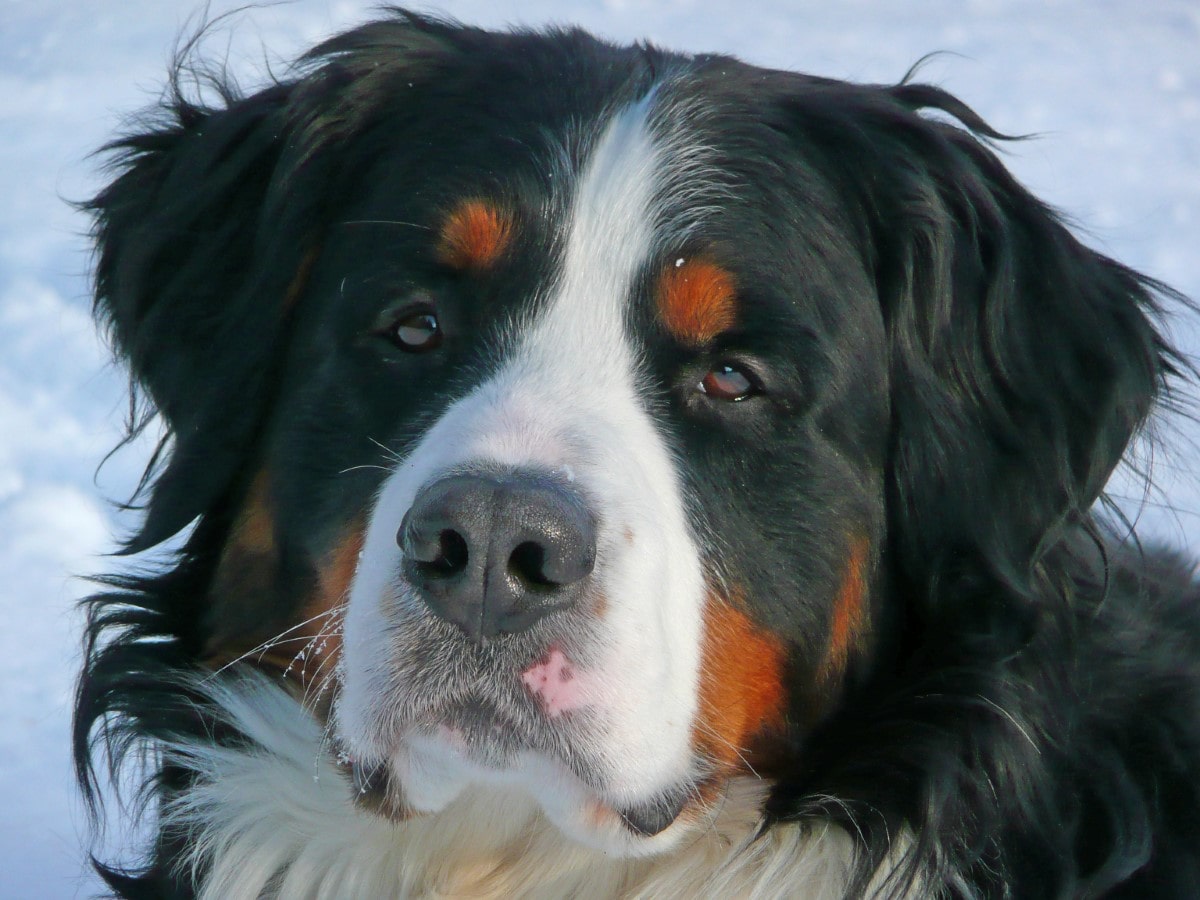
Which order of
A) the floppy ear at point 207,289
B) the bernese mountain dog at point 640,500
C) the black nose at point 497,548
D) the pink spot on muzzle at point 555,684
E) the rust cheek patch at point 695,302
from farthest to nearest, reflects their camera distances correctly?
the floppy ear at point 207,289 → the rust cheek patch at point 695,302 → the bernese mountain dog at point 640,500 → the pink spot on muzzle at point 555,684 → the black nose at point 497,548

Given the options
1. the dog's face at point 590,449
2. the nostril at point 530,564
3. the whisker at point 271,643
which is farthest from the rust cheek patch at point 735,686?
the whisker at point 271,643

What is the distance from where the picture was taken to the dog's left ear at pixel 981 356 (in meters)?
2.93

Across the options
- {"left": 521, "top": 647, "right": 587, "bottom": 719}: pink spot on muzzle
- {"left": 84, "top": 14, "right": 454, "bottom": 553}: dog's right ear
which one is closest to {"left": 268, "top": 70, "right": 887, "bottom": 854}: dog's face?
{"left": 521, "top": 647, "right": 587, "bottom": 719}: pink spot on muzzle

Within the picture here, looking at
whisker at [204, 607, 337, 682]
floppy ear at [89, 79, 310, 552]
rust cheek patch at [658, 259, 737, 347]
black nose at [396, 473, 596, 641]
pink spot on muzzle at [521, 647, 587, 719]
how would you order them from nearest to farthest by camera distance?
black nose at [396, 473, 596, 641]
pink spot on muzzle at [521, 647, 587, 719]
rust cheek patch at [658, 259, 737, 347]
whisker at [204, 607, 337, 682]
floppy ear at [89, 79, 310, 552]

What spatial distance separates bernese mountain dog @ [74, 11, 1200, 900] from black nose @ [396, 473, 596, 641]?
0.02 m

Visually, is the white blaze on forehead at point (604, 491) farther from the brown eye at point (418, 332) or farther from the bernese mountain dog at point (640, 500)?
the brown eye at point (418, 332)

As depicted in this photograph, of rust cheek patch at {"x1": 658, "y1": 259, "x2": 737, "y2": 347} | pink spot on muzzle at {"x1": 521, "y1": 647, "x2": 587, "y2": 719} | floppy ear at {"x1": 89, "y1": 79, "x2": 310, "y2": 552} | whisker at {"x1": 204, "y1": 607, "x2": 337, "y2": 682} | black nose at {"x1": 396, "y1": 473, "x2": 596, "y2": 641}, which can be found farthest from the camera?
floppy ear at {"x1": 89, "y1": 79, "x2": 310, "y2": 552}

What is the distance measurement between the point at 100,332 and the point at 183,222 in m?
0.45

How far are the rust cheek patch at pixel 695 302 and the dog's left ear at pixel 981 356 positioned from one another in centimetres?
45

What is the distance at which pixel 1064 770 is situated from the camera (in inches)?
114

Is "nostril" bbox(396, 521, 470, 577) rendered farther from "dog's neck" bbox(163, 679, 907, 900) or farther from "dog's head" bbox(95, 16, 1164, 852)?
"dog's neck" bbox(163, 679, 907, 900)

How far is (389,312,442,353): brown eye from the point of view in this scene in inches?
112

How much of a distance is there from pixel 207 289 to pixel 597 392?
1.13 m

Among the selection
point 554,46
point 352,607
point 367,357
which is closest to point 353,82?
point 554,46
